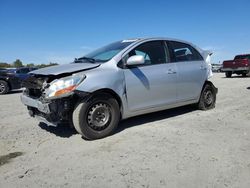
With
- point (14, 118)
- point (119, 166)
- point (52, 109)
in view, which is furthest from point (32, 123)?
point (119, 166)

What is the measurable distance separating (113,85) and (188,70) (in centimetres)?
222

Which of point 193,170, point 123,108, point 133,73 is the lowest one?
point 193,170

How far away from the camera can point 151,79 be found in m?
5.39

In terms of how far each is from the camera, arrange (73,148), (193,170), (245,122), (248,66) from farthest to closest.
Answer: (248,66)
(245,122)
(73,148)
(193,170)

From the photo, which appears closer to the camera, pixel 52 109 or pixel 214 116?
pixel 52 109

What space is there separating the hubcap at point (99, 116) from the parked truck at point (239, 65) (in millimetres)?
19376

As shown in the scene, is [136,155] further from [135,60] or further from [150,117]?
[150,117]

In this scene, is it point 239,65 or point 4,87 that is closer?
point 4,87

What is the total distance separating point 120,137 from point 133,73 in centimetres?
122

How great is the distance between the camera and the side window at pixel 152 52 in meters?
5.51

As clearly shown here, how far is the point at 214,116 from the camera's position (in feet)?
20.3

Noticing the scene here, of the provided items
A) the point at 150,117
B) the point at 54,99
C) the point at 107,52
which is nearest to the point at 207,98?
the point at 150,117

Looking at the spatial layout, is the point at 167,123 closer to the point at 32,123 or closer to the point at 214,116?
the point at 214,116

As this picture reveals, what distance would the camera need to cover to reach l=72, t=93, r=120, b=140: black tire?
449cm
